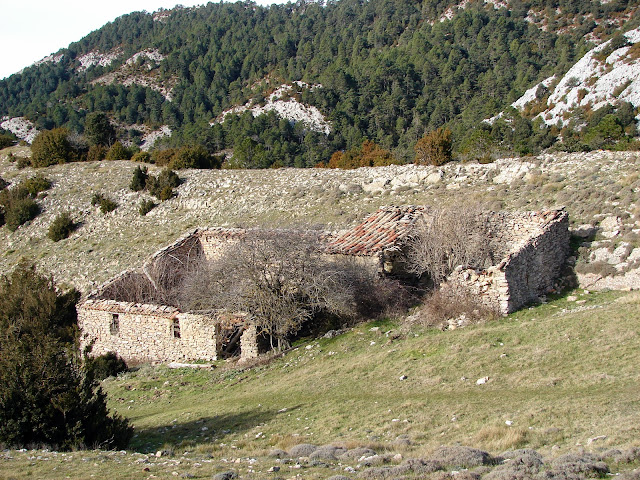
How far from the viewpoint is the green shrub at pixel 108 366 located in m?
16.1

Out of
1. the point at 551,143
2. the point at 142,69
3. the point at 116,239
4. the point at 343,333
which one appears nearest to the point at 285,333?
the point at 343,333

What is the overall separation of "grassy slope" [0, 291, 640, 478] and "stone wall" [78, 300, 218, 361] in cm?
67

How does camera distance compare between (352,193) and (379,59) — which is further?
(379,59)

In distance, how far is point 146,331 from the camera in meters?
16.3

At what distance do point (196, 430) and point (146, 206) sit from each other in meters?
25.1

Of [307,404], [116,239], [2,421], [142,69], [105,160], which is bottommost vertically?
[307,404]

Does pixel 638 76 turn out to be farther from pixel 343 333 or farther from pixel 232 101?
pixel 232 101

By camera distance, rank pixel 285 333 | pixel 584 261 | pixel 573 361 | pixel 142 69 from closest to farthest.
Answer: pixel 573 361 → pixel 285 333 → pixel 584 261 → pixel 142 69

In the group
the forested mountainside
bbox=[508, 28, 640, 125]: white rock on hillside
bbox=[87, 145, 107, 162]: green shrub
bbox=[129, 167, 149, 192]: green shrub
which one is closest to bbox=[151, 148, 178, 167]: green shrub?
bbox=[129, 167, 149, 192]: green shrub

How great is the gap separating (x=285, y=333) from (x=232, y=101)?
9011cm

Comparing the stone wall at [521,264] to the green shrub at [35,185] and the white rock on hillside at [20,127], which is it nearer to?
the green shrub at [35,185]

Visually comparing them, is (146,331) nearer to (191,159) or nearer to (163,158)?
(191,159)

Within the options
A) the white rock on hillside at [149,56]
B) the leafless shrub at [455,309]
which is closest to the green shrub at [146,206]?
the leafless shrub at [455,309]

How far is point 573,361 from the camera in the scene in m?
10.8
